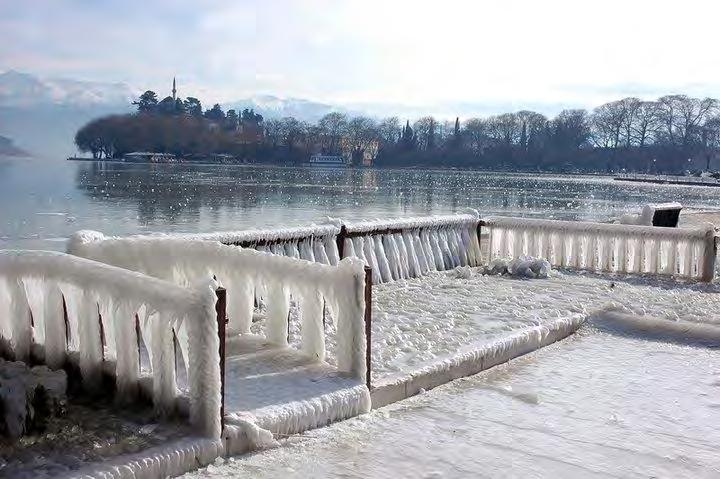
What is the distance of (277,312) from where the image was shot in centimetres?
682

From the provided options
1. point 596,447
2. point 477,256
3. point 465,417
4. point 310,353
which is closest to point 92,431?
point 310,353

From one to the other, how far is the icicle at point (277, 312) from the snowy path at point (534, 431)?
130 centimetres

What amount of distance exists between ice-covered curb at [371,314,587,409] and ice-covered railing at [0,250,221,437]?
169 centimetres

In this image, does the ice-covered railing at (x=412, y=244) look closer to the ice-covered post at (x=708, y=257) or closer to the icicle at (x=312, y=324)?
the ice-covered post at (x=708, y=257)

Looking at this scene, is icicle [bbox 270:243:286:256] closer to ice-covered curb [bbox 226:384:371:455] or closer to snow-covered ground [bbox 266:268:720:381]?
snow-covered ground [bbox 266:268:720:381]

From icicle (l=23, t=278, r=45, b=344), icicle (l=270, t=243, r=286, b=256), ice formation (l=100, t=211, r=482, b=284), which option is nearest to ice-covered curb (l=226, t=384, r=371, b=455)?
icicle (l=23, t=278, r=45, b=344)

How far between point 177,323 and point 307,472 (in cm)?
124

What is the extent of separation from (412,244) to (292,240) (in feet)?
10.0

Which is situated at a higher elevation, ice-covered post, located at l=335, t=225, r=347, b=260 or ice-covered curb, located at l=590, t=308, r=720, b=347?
ice-covered post, located at l=335, t=225, r=347, b=260

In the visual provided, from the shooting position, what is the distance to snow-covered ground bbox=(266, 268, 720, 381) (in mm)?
7602

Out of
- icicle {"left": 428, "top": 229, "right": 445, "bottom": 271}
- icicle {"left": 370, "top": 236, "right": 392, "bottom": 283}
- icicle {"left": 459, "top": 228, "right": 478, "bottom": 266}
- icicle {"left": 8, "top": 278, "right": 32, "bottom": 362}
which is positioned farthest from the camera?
icicle {"left": 459, "top": 228, "right": 478, "bottom": 266}

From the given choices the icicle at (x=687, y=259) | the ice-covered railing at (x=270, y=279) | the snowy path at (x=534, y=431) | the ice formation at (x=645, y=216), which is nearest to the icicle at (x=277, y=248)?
the ice-covered railing at (x=270, y=279)

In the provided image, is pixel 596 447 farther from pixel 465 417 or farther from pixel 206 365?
pixel 206 365

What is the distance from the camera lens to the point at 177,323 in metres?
4.91
